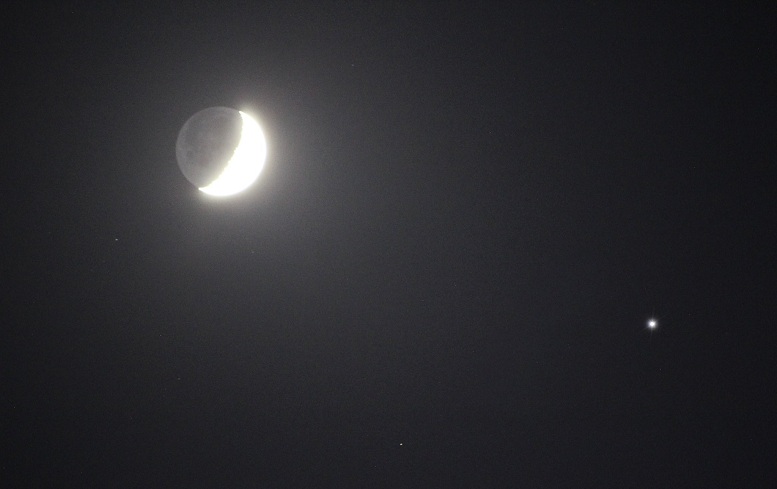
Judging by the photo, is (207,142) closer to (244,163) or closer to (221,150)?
(221,150)

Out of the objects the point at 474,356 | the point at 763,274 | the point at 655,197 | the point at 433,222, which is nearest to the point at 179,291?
the point at 433,222

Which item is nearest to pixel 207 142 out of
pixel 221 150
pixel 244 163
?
pixel 221 150

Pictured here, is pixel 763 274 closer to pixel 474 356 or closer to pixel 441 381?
pixel 474 356
